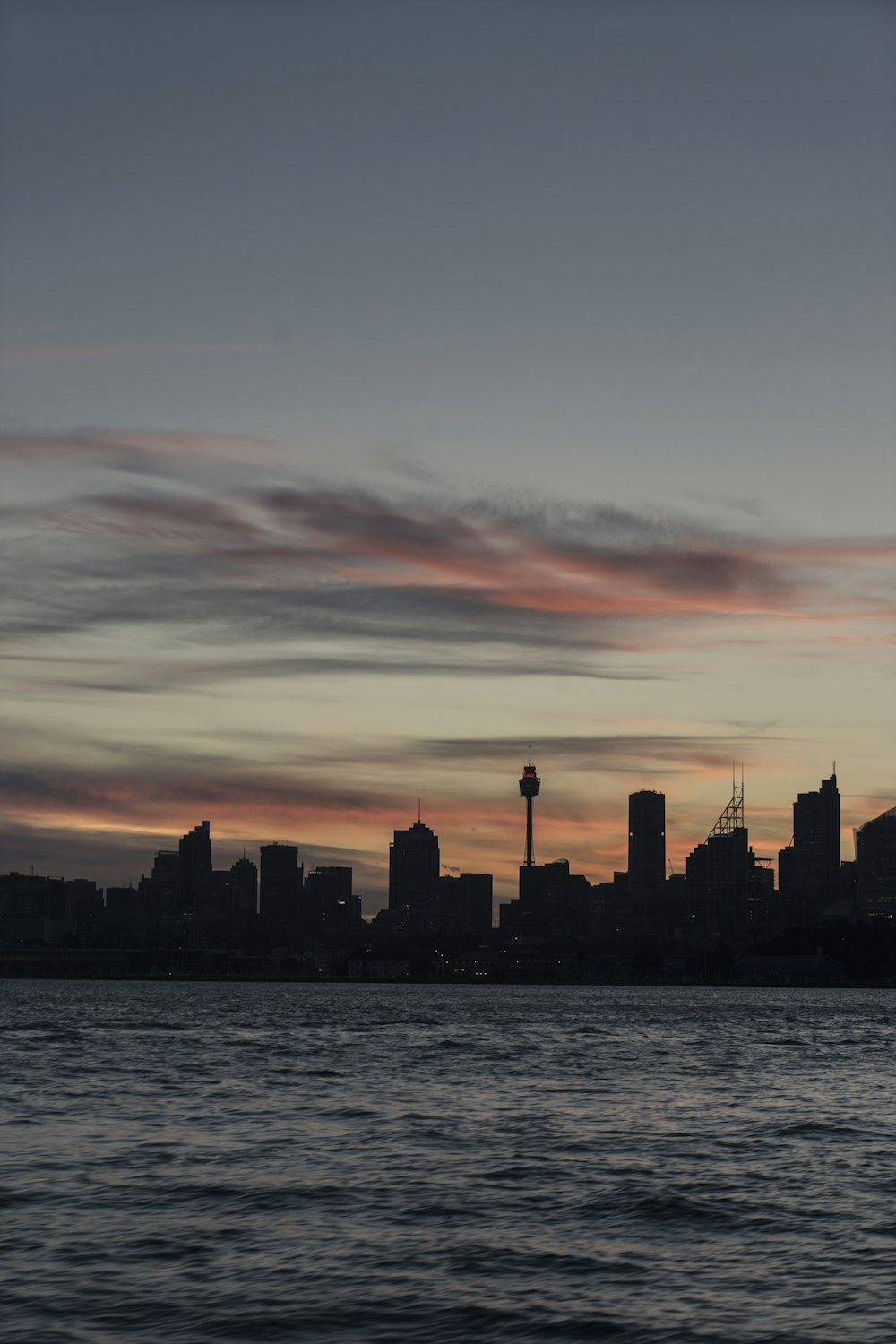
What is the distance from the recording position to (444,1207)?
39688mm

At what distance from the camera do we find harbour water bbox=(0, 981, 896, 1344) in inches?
1097

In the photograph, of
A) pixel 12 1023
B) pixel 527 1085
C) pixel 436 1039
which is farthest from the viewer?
pixel 12 1023

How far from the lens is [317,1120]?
5938 centimetres

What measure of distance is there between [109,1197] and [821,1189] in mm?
19840

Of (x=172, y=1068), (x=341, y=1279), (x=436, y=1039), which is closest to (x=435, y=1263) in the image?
(x=341, y=1279)

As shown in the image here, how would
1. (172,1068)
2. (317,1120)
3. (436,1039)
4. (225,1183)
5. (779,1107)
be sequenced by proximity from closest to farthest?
(225,1183)
(317,1120)
(779,1107)
(172,1068)
(436,1039)

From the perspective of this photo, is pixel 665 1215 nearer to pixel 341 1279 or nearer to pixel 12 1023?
pixel 341 1279

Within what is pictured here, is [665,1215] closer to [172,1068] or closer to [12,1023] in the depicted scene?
[172,1068]

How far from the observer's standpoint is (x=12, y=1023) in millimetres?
157250

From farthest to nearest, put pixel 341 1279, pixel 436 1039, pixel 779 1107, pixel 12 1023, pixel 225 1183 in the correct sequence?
pixel 12 1023
pixel 436 1039
pixel 779 1107
pixel 225 1183
pixel 341 1279

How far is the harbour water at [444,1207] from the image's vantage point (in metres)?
27.9

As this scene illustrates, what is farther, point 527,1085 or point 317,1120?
point 527,1085

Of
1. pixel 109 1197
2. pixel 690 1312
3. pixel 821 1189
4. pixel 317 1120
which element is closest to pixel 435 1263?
pixel 690 1312

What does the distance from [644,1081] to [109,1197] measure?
46639mm
